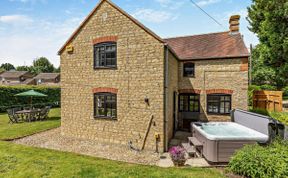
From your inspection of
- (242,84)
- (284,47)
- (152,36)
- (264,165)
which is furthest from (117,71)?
(284,47)

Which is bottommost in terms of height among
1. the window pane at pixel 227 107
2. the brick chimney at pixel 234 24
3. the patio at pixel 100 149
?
the patio at pixel 100 149

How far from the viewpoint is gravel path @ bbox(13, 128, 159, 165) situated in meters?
8.00

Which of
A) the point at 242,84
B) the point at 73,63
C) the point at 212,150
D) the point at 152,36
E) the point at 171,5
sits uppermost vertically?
the point at 171,5

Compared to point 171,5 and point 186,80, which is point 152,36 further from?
point 186,80

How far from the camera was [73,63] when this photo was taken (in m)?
11.1

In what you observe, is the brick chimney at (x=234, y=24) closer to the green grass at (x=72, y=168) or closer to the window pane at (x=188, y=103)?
the window pane at (x=188, y=103)

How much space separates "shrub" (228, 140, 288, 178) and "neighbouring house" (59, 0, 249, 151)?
12.4 ft

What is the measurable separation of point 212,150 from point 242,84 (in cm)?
723

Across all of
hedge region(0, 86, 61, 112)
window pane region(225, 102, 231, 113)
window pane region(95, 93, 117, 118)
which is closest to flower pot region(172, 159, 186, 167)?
window pane region(95, 93, 117, 118)

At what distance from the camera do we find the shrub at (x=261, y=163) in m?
5.09

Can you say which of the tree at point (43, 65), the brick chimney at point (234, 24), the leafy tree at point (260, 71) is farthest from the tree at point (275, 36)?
the tree at point (43, 65)

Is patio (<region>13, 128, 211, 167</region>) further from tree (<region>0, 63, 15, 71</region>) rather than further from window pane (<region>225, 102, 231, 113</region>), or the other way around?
tree (<region>0, 63, 15, 71</region>)

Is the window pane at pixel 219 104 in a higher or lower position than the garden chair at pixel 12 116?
higher

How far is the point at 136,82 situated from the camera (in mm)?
9422
